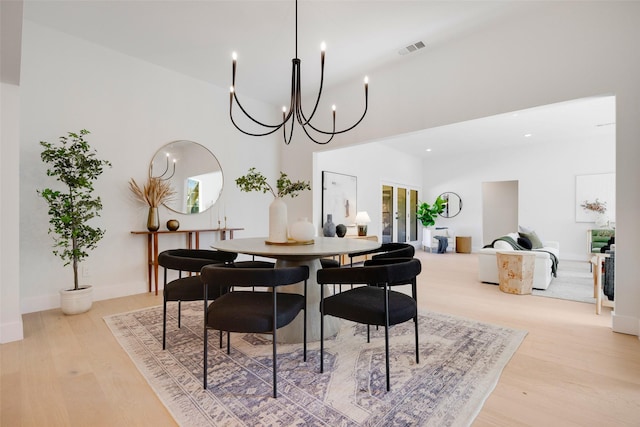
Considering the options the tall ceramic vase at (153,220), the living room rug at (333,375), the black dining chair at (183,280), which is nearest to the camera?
the living room rug at (333,375)

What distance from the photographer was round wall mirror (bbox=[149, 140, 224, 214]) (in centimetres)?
399

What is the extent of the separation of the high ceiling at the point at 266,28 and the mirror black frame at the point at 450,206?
18.7 feet

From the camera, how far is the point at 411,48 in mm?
3562

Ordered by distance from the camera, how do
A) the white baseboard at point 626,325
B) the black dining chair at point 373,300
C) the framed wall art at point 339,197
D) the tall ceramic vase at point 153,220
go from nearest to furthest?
the black dining chair at point 373,300 < the white baseboard at point 626,325 < the tall ceramic vase at point 153,220 < the framed wall art at point 339,197

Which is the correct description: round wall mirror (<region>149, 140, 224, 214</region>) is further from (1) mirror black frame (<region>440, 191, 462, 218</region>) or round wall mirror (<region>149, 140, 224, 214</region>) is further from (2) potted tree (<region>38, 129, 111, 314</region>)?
(1) mirror black frame (<region>440, 191, 462, 218</region>)

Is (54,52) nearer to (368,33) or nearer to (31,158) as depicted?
(31,158)

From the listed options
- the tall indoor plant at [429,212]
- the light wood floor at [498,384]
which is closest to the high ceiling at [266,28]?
the light wood floor at [498,384]

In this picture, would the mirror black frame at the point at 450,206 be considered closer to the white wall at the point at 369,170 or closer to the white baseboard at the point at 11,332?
the white wall at the point at 369,170

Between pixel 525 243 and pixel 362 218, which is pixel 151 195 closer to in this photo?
pixel 362 218

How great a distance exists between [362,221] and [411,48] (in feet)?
10.9

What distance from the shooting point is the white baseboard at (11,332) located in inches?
92.5

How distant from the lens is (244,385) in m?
1.73

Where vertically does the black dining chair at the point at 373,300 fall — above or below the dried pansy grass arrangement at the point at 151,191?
below

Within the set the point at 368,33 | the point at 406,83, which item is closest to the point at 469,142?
the point at 406,83
